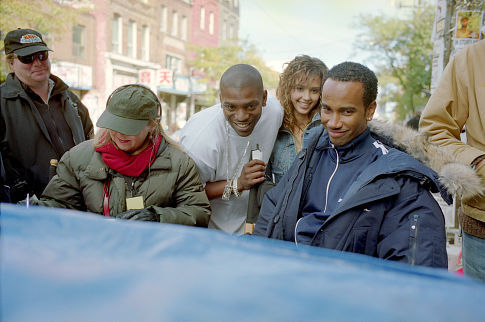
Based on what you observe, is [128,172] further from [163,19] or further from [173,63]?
[173,63]

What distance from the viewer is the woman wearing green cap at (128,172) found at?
2.54m

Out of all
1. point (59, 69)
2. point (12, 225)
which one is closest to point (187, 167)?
point (12, 225)

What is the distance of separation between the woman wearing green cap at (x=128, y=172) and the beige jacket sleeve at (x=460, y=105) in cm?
145

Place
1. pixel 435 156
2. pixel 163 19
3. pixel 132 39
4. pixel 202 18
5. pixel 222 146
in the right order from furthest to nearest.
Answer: pixel 202 18 < pixel 163 19 < pixel 132 39 < pixel 222 146 < pixel 435 156

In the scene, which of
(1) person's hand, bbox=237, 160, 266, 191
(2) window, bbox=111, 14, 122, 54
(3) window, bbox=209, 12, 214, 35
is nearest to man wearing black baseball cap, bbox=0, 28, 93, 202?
(1) person's hand, bbox=237, 160, 266, 191

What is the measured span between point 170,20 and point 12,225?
31401mm

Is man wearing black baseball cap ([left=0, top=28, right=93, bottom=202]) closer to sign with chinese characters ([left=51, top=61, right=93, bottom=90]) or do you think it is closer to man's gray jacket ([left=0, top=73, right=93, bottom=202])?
man's gray jacket ([left=0, top=73, right=93, bottom=202])

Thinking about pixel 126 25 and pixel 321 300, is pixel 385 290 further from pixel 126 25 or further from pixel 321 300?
pixel 126 25

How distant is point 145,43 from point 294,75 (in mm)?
26905

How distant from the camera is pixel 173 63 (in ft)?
103

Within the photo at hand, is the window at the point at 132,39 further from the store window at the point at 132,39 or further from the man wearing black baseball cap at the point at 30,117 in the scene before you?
the man wearing black baseball cap at the point at 30,117

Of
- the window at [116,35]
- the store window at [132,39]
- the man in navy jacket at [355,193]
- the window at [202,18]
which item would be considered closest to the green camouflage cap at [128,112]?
the man in navy jacket at [355,193]

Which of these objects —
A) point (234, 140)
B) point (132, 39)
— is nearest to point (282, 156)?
point (234, 140)

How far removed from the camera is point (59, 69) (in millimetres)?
21266
